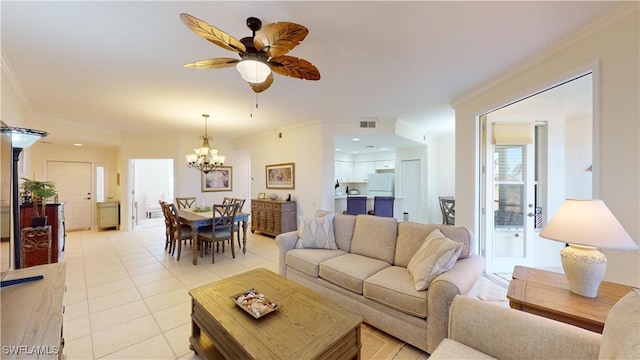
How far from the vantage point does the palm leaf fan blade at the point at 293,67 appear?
1940mm

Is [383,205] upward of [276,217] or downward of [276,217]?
upward

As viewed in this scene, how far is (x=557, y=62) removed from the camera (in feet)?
7.55

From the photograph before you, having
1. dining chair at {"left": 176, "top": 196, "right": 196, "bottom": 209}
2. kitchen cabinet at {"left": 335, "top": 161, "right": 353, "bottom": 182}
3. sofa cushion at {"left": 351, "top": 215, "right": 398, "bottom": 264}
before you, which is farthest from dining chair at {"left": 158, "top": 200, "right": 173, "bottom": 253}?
kitchen cabinet at {"left": 335, "top": 161, "right": 353, "bottom": 182}

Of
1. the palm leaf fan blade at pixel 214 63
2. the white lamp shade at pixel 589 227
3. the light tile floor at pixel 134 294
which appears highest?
the palm leaf fan blade at pixel 214 63

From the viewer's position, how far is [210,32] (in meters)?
1.56

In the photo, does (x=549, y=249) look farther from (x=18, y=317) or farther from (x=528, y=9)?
(x=18, y=317)

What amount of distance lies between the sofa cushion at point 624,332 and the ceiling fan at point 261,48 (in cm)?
199

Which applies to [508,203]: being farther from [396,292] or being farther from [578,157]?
[396,292]

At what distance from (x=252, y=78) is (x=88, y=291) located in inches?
130

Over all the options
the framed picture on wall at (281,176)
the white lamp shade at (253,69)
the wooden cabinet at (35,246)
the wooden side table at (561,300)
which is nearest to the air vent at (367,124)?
the framed picture on wall at (281,176)

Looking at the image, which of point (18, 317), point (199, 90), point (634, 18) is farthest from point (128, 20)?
point (634, 18)

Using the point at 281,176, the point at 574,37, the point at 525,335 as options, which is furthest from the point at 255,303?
the point at 281,176

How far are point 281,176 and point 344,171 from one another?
3.55 metres

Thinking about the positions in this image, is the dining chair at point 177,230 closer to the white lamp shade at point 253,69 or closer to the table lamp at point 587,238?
the white lamp shade at point 253,69
